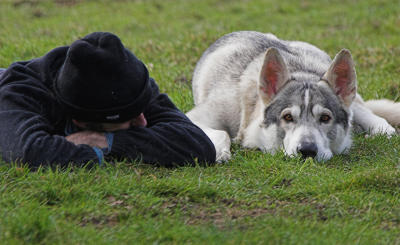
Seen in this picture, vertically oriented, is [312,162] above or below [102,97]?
below

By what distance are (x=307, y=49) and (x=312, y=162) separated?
2.33 metres

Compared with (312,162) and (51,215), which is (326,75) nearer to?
(312,162)

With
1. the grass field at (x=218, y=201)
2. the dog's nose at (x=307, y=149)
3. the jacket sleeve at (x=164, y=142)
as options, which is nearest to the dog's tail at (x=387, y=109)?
the grass field at (x=218, y=201)

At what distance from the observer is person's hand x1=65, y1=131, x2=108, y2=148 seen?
12.4 feet

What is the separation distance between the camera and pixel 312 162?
420 centimetres

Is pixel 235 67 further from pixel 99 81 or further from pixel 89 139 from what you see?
pixel 99 81

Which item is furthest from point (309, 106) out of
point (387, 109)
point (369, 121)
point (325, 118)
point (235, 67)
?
point (387, 109)

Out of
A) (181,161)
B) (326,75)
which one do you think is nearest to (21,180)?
(181,161)

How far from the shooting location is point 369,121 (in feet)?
18.2

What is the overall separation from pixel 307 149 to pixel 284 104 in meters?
0.53

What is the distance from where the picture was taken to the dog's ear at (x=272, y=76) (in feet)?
15.8

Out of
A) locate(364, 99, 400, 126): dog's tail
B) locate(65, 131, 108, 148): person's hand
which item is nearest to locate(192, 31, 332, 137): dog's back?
locate(364, 99, 400, 126): dog's tail

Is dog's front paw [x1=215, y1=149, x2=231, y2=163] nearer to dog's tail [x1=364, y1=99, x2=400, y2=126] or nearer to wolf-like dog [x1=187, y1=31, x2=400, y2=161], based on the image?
wolf-like dog [x1=187, y1=31, x2=400, y2=161]

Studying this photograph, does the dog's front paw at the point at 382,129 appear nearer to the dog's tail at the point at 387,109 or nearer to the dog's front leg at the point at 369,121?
the dog's front leg at the point at 369,121
